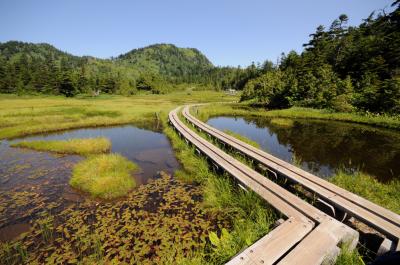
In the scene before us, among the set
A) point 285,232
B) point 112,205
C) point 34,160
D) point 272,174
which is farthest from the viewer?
point 34,160

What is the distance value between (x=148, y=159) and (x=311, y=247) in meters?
11.7

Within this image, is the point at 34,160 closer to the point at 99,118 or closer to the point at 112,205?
the point at 112,205

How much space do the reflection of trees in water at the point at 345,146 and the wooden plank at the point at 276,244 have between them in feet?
27.1

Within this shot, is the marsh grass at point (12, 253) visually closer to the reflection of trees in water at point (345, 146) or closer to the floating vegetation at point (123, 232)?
the floating vegetation at point (123, 232)

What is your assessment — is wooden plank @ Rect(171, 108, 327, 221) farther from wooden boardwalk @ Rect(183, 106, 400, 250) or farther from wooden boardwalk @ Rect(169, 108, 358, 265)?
wooden boardwalk @ Rect(183, 106, 400, 250)

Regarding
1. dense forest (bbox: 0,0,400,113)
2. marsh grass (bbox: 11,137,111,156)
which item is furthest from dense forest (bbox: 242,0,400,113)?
marsh grass (bbox: 11,137,111,156)

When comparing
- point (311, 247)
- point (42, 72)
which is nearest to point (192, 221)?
point (311, 247)

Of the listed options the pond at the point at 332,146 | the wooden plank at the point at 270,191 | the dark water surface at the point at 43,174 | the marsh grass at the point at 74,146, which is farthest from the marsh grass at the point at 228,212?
the marsh grass at the point at 74,146

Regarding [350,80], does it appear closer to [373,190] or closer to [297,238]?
[373,190]

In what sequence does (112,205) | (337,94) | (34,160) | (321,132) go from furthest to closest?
(337,94), (321,132), (34,160), (112,205)

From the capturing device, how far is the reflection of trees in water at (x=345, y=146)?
42.4 feet

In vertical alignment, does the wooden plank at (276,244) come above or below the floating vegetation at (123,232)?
above

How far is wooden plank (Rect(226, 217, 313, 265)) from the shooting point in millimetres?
4160

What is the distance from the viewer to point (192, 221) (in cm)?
737
